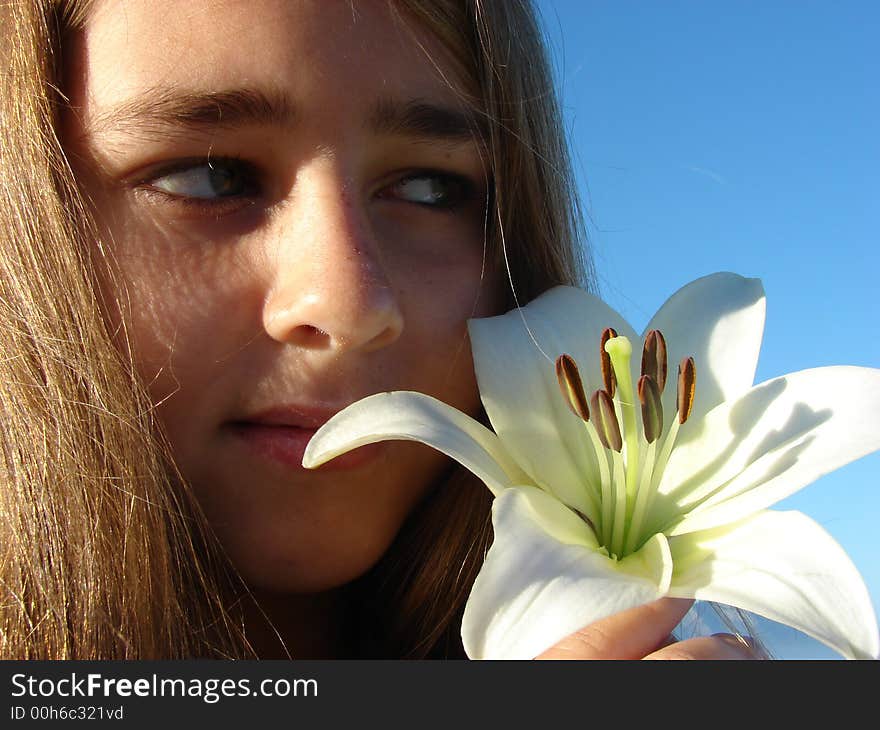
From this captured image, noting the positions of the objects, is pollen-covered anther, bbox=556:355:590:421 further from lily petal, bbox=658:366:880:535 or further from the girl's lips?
the girl's lips

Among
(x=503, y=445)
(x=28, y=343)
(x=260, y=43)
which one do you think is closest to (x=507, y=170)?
(x=260, y=43)

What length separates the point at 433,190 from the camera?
1339 mm

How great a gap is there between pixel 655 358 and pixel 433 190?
0.45 m

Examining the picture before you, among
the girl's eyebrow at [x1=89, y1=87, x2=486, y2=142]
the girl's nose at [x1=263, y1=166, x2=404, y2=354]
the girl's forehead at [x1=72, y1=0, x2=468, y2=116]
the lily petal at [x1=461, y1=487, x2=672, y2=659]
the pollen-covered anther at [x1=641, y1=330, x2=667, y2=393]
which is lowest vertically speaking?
the lily petal at [x1=461, y1=487, x2=672, y2=659]

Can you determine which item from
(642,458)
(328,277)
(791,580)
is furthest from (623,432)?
(328,277)

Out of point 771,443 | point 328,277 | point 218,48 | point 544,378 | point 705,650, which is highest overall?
point 218,48

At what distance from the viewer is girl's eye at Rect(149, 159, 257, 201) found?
3.71 ft

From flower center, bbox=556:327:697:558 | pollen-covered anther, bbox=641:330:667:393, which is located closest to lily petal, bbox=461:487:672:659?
flower center, bbox=556:327:697:558

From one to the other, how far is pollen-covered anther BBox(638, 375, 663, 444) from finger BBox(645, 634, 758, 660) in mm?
219

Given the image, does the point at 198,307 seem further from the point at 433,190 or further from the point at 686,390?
the point at 686,390

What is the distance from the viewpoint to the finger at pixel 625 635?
0.89m

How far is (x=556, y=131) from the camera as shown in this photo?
1588mm

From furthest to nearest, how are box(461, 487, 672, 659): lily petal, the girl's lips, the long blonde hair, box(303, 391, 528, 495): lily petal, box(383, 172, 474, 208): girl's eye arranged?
box(383, 172, 474, 208): girl's eye, the girl's lips, the long blonde hair, box(303, 391, 528, 495): lily petal, box(461, 487, 672, 659): lily petal

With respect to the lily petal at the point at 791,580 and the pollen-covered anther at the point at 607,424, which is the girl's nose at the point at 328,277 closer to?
the pollen-covered anther at the point at 607,424
